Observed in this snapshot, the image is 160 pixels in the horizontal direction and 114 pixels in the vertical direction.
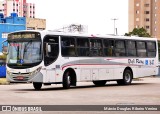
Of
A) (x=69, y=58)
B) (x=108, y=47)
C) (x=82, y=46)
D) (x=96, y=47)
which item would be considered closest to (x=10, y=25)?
(x=108, y=47)

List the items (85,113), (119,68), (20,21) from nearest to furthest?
(85,113) < (119,68) < (20,21)

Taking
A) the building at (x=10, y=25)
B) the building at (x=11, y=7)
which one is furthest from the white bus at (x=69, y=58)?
the building at (x=11, y=7)

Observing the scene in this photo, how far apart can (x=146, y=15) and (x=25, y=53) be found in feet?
462

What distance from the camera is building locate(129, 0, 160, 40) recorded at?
162 metres

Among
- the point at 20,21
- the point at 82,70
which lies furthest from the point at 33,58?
the point at 20,21

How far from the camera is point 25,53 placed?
26.5 m

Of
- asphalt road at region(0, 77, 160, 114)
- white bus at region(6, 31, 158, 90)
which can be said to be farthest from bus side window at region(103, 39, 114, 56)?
asphalt road at region(0, 77, 160, 114)

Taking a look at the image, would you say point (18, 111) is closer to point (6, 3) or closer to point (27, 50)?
point (27, 50)

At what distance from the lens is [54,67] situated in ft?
88.2

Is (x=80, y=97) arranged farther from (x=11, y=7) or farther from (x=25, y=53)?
(x=11, y=7)

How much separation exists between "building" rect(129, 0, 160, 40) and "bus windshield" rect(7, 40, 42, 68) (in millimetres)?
135630

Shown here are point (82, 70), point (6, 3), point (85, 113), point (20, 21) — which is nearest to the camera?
point (85, 113)

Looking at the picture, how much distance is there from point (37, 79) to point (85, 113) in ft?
40.7

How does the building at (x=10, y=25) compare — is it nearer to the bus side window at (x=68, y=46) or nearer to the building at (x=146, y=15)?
the building at (x=146, y=15)
